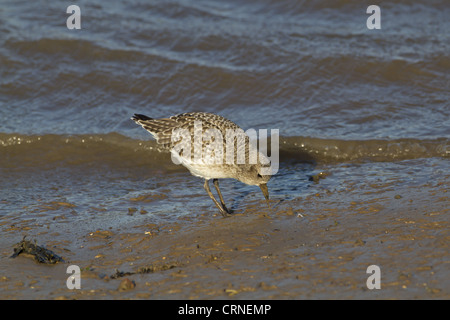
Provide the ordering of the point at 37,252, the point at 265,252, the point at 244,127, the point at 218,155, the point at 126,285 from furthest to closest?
1. the point at 244,127
2. the point at 218,155
3. the point at 37,252
4. the point at 265,252
5. the point at 126,285

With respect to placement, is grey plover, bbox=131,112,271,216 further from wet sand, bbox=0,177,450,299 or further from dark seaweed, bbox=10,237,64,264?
dark seaweed, bbox=10,237,64,264

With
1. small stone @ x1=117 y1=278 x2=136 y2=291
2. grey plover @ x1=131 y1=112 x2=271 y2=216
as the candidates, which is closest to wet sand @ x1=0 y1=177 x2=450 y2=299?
small stone @ x1=117 y1=278 x2=136 y2=291

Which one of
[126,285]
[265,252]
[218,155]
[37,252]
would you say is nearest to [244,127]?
[218,155]

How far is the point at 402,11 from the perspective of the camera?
1278 cm

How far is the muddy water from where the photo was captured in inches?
205

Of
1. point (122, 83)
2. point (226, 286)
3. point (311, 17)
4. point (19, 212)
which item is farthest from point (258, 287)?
point (311, 17)

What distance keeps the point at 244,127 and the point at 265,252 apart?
4.28m

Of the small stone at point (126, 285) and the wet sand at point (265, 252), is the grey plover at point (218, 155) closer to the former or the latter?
the wet sand at point (265, 252)

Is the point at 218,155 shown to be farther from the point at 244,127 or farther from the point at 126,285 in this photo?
the point at 244,127

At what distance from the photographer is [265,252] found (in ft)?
18.2

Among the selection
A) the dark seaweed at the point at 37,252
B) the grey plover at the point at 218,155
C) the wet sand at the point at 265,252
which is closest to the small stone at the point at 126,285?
the wet sand at the point at 265,252

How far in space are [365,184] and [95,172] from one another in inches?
149

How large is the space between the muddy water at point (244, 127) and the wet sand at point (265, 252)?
0.07ft

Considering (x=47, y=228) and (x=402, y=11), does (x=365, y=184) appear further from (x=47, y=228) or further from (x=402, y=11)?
(x=402, y=11)
